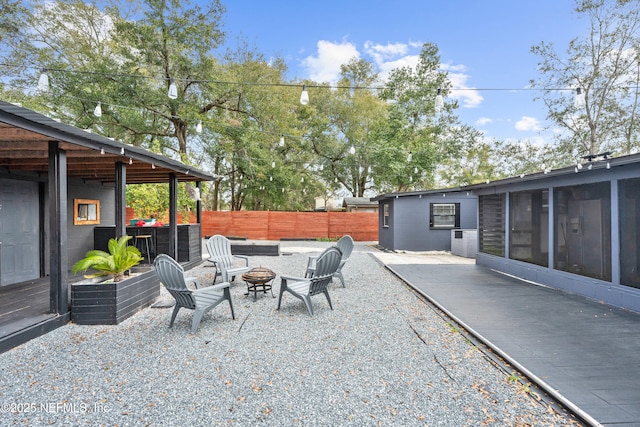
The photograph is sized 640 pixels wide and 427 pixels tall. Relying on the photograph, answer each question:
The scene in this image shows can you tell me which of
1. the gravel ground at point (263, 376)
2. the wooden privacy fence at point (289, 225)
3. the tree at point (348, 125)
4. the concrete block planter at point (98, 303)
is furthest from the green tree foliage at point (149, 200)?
the tree at point (348, 125)

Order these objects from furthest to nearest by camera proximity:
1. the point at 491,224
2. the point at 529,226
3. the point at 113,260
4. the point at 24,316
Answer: the point at 491,224 → the point at 529,226 → the point at 113,260 → the point at 24,316

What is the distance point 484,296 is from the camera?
498 centimetres

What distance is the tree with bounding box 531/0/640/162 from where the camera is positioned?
13.6 meters

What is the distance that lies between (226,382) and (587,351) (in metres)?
3.32

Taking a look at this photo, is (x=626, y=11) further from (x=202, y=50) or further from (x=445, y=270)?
(x=202, y=50)

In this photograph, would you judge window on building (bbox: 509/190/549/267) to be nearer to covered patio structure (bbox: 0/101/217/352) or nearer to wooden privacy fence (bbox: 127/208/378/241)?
covered patio structure (bbox: 0/101/217/352)

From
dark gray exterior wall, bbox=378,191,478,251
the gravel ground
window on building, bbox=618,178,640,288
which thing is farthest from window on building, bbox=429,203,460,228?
the gravel ground

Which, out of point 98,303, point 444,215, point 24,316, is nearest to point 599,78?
point 444,215

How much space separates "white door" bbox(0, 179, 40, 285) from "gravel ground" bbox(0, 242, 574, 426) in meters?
2.86

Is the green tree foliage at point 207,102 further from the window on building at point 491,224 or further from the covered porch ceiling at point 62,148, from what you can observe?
the window on building at point 491,224

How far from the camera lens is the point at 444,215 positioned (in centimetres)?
1132

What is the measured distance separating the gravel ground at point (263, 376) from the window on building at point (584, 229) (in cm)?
297

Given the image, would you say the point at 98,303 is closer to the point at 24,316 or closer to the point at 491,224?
the point at 24,316

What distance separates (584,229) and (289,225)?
1279cm
